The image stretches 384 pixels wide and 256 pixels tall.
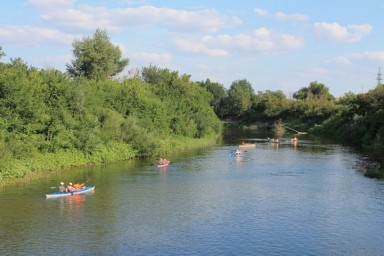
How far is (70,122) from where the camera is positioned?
166 ft

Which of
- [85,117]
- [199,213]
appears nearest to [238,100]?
[85,117]

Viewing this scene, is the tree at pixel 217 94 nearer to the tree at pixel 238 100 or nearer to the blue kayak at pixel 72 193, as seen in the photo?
the tree at pixel 238 100

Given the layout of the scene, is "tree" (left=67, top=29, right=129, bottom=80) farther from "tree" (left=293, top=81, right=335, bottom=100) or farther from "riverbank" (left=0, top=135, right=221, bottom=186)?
"tree" (left=293, top=81, right=335, bottom=100)

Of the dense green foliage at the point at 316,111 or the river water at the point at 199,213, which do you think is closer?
the river water at the point at 199,213

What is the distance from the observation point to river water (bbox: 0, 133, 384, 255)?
25156 mm

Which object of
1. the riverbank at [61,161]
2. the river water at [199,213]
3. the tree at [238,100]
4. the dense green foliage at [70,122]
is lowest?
the river water at [199,213]

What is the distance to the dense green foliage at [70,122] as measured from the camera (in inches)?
1766

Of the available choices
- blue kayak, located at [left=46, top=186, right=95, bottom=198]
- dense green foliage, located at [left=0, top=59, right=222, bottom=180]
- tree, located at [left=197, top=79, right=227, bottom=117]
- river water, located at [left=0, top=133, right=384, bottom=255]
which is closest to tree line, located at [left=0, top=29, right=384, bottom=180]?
dense green foliage, located at [left=0, top=59, right=222, bottom=180]

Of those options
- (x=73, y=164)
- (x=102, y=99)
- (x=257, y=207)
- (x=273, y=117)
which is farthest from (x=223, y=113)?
(x=257, y=207)

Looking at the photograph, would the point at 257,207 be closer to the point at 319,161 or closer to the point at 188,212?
the point at 188,212

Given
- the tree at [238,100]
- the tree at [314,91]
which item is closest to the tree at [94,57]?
the tree at [238,100]

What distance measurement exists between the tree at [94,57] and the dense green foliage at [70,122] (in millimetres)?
9152

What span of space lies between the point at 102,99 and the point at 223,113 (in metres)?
104

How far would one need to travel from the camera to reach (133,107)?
219 feet
